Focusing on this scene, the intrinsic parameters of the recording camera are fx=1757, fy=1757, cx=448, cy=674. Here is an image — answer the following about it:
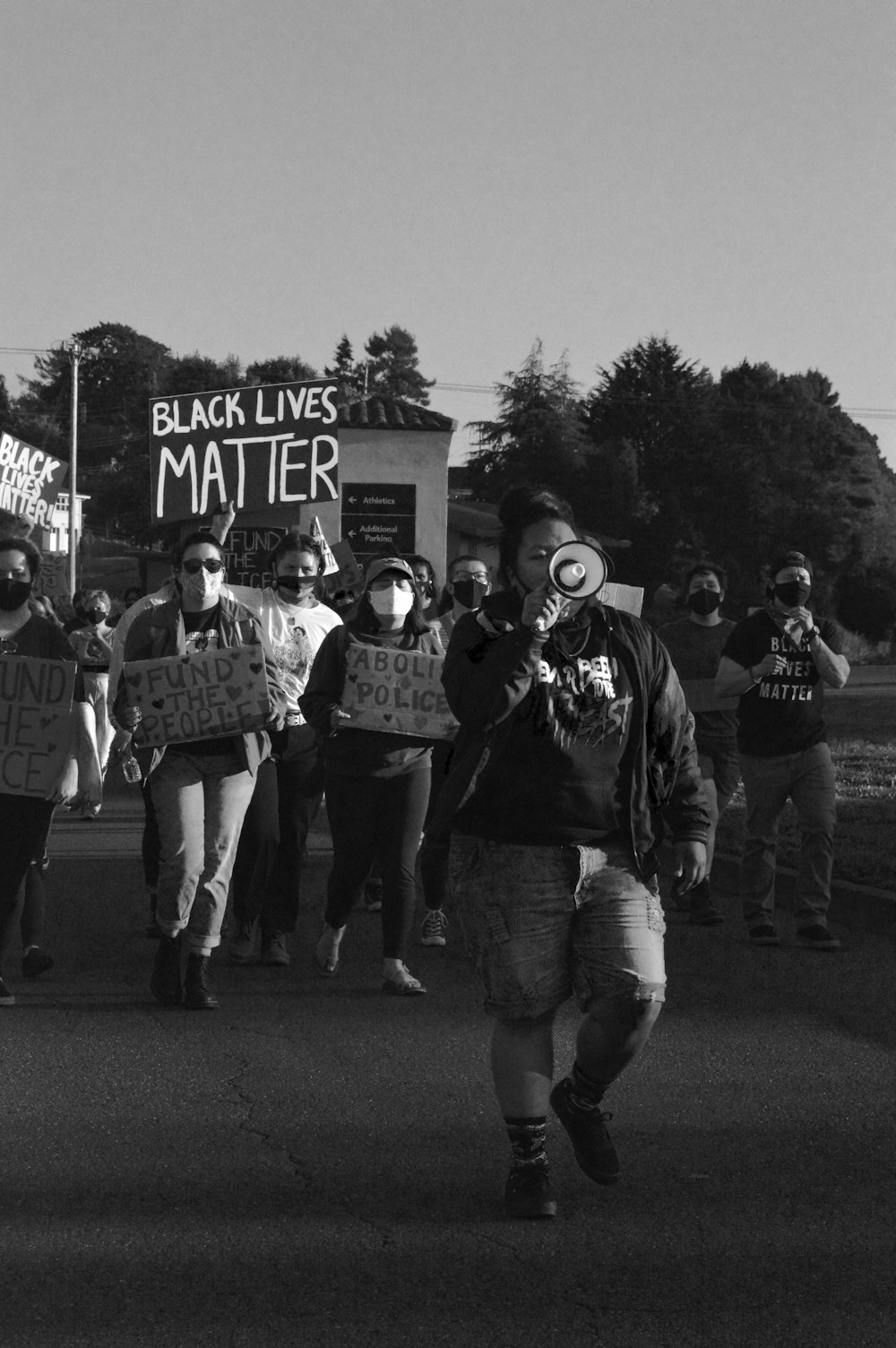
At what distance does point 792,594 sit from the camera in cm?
889

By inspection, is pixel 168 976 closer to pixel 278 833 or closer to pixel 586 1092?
pixel 278 833

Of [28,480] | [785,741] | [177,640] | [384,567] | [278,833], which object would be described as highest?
[28,480]

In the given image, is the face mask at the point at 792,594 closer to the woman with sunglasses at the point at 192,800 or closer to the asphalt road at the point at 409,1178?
the asphalt road at the point at 409,1178

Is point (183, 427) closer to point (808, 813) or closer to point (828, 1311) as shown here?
point (808, 813)

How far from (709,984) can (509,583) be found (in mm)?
3441

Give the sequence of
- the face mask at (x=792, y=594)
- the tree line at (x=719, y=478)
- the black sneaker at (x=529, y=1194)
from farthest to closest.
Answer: the tree line at (x=719, y=478) < the face mask at (x=792, y=594) < the black sneaker at (x=529, y=1194)

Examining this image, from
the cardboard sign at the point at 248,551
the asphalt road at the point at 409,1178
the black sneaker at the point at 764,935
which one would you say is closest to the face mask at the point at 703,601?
the black sneaker at the point at 764,935

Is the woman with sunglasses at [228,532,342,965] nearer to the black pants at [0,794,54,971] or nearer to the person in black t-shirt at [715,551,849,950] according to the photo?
the black pants at [0,794,54,971]

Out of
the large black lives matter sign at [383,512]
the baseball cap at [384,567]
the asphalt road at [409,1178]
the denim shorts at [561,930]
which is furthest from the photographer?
the large black lives matter sign at [383,512]

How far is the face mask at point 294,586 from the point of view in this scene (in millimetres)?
8250

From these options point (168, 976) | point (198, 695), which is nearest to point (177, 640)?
point (198, 695)

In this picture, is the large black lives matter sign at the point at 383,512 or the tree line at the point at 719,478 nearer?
the large black lives matter sign at the point at 383,512

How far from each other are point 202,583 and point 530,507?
288cm

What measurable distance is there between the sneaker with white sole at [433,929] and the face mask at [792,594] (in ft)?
7.68
